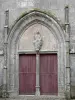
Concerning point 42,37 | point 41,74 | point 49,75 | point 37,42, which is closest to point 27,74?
point 41,74

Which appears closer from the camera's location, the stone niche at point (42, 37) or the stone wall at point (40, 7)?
the stone wall at point (40, 7)

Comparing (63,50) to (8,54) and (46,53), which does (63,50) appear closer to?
(46,53)

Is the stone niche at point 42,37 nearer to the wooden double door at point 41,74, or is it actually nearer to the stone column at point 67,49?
the wooden double door at point 41,74

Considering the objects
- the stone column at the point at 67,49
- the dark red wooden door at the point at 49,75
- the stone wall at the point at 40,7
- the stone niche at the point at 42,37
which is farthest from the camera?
the stone niche at the point at 42,37

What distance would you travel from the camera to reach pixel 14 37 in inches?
510

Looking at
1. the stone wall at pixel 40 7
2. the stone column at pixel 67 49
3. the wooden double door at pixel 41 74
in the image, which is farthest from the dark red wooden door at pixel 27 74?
the stone column at pixel 67 49

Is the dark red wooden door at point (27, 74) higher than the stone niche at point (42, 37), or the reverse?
the stone niche at point (42, 37)

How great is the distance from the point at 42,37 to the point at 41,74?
1699 mm

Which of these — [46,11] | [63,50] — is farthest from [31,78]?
[46,11]

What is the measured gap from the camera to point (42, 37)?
12.9 m

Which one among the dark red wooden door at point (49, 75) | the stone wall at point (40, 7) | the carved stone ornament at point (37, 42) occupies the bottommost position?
the dark red wooden door at point (49, 75)

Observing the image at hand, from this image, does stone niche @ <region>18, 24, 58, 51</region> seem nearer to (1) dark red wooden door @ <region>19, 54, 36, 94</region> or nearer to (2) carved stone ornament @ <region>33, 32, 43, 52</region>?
(2) carved stone ornament @ <region>33, 32, 43, 52</region>

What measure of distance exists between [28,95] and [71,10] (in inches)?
170

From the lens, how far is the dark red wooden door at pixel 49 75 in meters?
12.6
